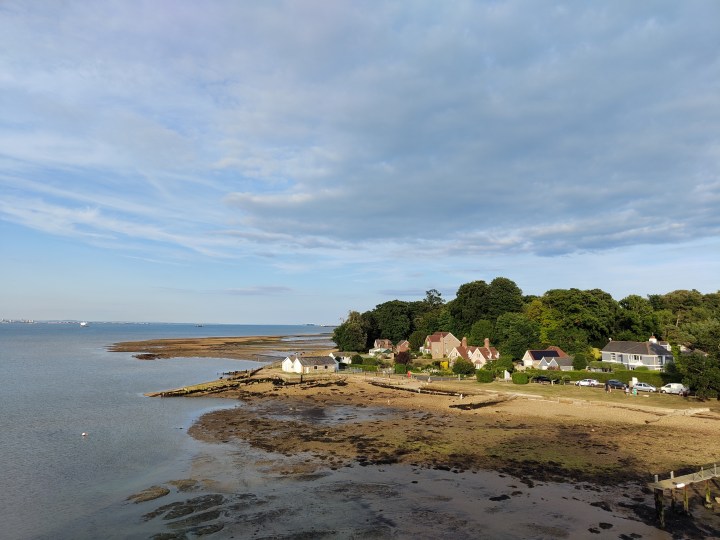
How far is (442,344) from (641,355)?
130ft

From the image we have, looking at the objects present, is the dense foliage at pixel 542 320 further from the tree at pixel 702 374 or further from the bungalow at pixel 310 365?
the bungalow at pixel 310 365

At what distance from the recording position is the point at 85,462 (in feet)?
114

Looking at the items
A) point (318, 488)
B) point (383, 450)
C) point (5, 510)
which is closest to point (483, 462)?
point (383, 450)

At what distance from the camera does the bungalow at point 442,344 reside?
103 metres

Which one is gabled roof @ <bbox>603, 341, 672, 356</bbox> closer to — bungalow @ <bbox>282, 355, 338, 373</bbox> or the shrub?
the shrub

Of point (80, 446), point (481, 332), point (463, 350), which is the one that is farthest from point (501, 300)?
point (80, 446)

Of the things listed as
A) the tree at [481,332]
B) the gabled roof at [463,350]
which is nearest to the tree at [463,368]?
the gabled roof at [463,350]

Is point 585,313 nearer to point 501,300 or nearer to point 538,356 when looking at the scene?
point 538,356

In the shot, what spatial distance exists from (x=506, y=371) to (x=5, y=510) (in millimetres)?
63400

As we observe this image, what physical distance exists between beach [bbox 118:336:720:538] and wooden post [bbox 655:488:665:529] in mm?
401

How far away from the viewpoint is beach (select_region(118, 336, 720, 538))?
2308cm

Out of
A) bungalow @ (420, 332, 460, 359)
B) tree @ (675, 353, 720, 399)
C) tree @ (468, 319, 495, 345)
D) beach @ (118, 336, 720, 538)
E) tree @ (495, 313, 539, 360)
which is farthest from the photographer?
bungalow @ (420, 332, 460, 359)

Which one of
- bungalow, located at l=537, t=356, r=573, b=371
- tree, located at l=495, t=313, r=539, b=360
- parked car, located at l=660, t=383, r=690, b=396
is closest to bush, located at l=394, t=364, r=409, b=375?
tree, located at l=495, t=313, r=539, b=360

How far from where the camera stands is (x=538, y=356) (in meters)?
79.4
